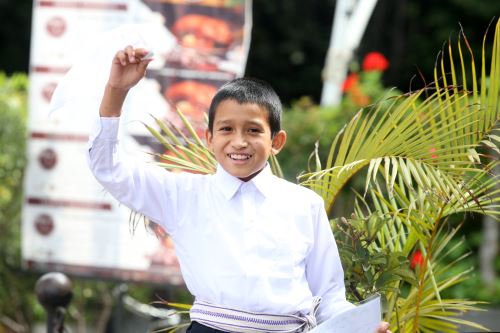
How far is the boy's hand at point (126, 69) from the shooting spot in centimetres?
260

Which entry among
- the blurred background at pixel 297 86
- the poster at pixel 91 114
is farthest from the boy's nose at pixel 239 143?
the blurred background at pixel 297 86

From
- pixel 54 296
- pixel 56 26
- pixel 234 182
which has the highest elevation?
pixel 56 26

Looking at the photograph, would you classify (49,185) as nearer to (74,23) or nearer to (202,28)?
(74,23)

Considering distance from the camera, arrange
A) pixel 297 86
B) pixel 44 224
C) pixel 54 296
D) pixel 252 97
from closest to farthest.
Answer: pixel 252 97 → pixel 54 296 → pixel 44 224 → pixel 297 86

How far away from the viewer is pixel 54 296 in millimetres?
4371

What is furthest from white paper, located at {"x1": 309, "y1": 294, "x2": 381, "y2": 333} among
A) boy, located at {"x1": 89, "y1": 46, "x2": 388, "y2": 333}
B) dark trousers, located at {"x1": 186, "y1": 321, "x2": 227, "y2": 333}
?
dark trousers, located at {"x1": 186, "y1": 321, "x2": 227, "y2": 333}

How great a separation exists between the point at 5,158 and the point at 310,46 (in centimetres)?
666

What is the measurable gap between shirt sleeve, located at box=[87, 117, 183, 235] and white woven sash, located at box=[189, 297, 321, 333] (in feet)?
0.87

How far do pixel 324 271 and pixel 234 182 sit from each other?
362 mm

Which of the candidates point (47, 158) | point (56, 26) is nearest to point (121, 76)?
point (56, 26)

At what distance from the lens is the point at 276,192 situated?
9.38 feet

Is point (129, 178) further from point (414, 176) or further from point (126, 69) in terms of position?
point (414, 176)

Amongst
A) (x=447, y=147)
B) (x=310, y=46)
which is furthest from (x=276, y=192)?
(x=310, y=46)

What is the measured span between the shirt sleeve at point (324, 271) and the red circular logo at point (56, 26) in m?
3.54
